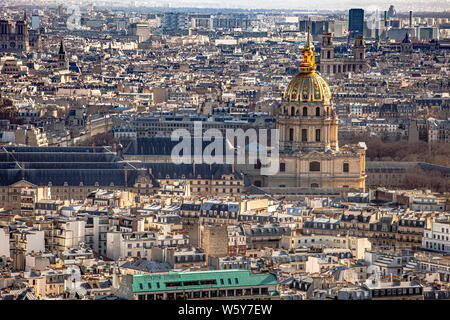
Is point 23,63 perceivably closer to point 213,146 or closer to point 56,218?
point 213,146

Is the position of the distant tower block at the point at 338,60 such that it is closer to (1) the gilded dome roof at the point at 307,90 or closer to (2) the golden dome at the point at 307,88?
(2) the golden dome at the point at 307,88

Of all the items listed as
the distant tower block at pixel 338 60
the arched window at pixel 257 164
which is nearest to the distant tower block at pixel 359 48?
the distant tower block at pixel 338 60

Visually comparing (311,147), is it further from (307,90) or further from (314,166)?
(307,90)

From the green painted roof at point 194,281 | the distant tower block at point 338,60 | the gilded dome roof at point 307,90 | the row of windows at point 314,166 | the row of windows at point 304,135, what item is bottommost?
the green painted roof at point 194,281

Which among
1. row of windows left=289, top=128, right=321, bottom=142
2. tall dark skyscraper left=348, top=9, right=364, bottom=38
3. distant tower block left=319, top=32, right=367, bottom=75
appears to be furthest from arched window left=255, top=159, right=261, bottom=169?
tall dark skyscraper left=348, top=9, right=364, bottom=38

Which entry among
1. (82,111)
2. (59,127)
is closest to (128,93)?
(82,111)

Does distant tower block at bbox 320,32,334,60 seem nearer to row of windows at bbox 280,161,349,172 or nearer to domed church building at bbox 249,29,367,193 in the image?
domed church building at bbox 249,29,367,193
